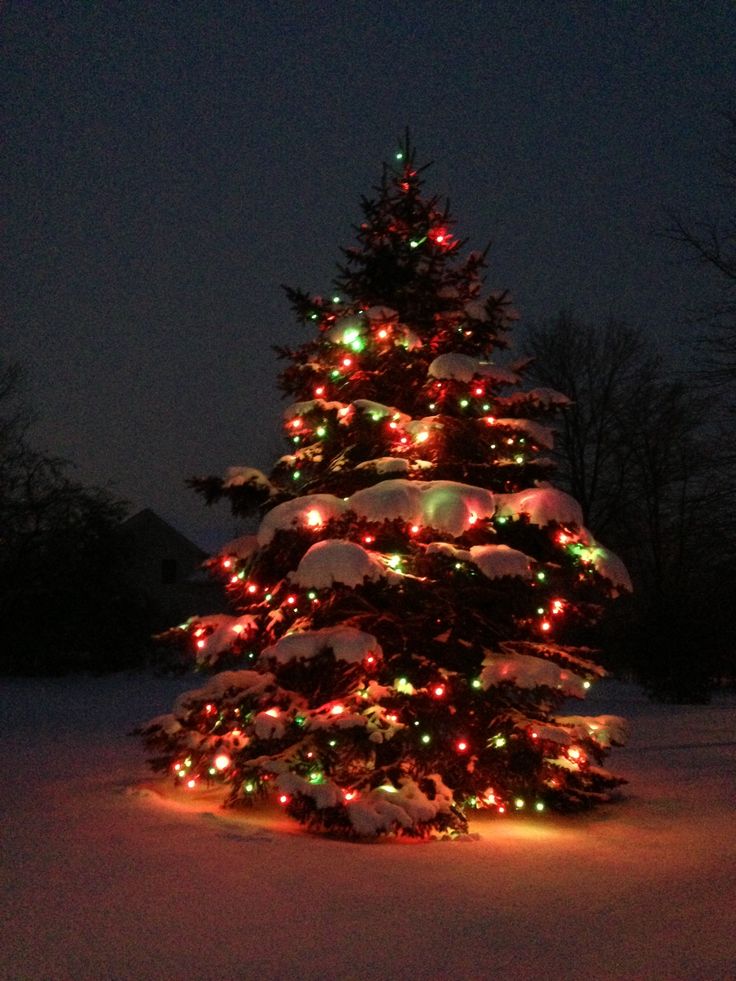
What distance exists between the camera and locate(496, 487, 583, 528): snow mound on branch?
855 cm

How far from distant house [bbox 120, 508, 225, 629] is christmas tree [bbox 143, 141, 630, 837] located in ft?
108

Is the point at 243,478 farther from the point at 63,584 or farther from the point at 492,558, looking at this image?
the point at 63,584

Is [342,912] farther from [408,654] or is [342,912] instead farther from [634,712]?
[634,712]

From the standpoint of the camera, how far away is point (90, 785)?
1005 cm

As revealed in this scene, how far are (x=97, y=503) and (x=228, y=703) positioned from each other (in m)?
24.7

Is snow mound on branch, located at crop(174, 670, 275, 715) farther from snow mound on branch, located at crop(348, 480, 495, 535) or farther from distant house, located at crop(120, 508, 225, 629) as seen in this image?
distant house, located at crop(120, 508, 225, 629)

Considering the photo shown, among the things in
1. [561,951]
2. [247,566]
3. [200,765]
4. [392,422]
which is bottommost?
[561,951]

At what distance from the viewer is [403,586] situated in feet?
28.7

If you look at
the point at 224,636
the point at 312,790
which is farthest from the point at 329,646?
the point at 224,636

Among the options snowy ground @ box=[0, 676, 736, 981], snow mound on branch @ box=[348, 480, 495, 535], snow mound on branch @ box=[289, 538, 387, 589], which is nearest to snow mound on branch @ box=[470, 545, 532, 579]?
snow mound on branch @ box=[348, 480, 495, 535]

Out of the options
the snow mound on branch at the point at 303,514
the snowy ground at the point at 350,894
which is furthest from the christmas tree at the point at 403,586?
the snowy ground at the point at 350,894

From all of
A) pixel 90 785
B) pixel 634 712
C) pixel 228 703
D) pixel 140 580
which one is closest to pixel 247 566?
pixel 228 703

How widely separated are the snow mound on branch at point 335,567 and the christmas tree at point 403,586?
19 mm

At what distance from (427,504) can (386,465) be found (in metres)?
0.80
